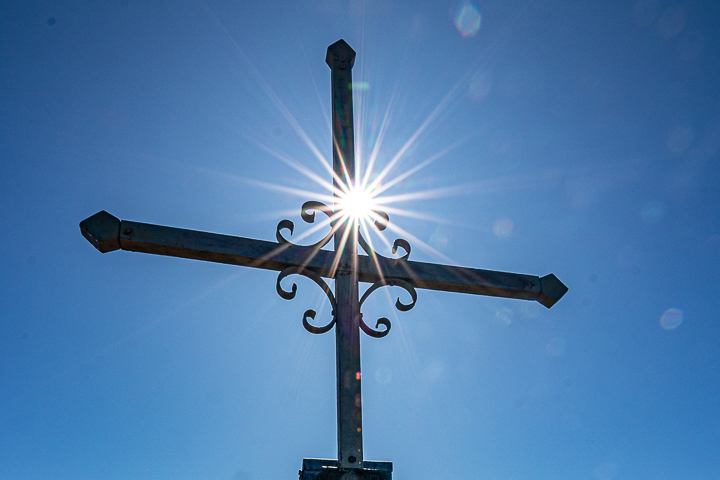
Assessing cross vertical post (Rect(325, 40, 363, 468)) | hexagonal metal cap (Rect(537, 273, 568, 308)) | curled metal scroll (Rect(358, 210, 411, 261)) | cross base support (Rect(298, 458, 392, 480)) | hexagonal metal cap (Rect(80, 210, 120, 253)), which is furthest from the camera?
hexagonal metal cap (Rect(537, 273, 568, 308))

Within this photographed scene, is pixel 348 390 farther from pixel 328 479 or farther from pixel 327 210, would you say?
pixel 327 210

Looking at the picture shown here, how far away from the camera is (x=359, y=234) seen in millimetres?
4797

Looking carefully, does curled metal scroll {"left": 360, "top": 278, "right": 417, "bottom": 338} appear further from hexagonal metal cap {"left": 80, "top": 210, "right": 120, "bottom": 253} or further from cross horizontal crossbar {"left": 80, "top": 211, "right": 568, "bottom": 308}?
hexagonal metal cap {"left": 80, "top": 210, "right": 120, "bottom": 253}

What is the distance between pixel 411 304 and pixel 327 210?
83 cm

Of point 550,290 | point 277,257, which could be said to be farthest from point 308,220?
point 550,290

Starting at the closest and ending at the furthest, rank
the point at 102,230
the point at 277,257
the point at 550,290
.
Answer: the point at 102,230 → the point at 277,257 → the point at 550,290

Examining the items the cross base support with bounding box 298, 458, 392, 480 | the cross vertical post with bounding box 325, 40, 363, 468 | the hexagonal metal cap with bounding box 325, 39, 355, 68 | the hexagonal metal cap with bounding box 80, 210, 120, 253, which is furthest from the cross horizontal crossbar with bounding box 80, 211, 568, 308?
the hexagonal metal cap with bounding box 325, 39, 355, 68

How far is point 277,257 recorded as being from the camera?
4512 millimetres

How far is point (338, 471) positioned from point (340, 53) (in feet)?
10.1

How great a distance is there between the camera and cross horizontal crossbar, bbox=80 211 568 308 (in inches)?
169

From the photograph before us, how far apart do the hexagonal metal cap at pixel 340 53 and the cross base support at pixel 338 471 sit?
2.98 metres

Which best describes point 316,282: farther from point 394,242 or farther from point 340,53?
point 340,53

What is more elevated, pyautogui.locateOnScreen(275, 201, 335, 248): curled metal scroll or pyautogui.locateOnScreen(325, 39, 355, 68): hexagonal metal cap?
pyautogui.locateOnScreen(325, 39, 355, 68): hexagonal metal cap

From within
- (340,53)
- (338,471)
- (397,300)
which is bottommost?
(338,471)
